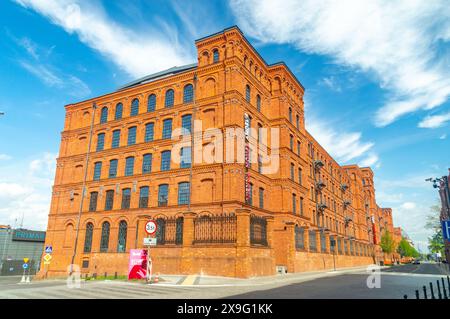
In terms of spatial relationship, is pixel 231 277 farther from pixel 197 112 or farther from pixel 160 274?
pixel 197 112

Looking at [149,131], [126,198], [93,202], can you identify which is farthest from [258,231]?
[93,202]

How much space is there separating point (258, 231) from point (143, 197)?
12.7 metres

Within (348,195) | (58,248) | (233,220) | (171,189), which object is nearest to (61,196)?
(58,248)

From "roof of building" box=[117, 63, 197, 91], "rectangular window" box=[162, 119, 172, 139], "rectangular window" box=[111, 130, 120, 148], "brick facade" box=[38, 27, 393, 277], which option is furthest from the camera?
"roof of building" box=[117, 63, 197, 91]

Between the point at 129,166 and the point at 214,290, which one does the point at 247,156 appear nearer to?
the point at 129,166

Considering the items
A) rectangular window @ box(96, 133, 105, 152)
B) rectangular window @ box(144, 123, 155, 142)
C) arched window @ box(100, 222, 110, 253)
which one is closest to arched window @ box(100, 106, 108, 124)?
rectangular window @ box(96, 133, 105, 152)

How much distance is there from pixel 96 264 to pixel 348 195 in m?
49.4

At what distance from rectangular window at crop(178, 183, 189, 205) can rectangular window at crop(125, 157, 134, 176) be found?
6.73 meters

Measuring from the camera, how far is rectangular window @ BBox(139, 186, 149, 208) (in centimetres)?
3106

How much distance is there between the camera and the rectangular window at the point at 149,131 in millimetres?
33147

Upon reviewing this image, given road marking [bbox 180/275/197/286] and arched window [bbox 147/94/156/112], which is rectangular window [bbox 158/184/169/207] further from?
road marking [bbox 180/275/197/286]

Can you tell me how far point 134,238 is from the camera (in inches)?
1177

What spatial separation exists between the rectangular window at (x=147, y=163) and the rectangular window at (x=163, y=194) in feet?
8.33

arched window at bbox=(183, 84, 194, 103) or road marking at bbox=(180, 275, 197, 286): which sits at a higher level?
arched window at bbox=(183, 84, 194, 103)
